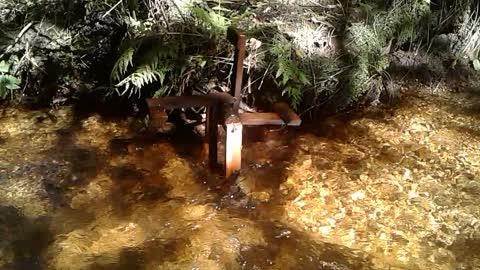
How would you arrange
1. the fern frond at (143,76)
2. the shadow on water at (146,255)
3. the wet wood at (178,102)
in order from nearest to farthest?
the shadow on water at (146,255), the wet wood at (178,102), the fern frond at (143,76)

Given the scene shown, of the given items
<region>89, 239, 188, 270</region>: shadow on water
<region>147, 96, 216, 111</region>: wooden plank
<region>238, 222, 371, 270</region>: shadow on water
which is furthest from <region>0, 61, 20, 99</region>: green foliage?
<region>238, 222, 371, 270</region>: shadow on water

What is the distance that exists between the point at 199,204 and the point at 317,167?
3.11 feet

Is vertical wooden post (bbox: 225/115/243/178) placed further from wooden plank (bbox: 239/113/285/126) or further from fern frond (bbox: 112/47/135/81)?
fern frond (bbox: 112/47/135/81)

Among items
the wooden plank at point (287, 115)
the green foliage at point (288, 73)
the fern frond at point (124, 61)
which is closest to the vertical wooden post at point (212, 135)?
the wooden plank at point (287, 115)

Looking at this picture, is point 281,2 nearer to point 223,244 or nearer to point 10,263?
point 223,244

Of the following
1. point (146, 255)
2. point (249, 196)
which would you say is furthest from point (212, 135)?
point (146, 255)

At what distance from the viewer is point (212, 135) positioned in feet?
11.4

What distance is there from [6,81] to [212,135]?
196 centimetres

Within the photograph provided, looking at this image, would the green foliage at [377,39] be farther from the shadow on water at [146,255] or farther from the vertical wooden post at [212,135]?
the shadow on water at [146,255]

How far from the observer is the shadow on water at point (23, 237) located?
9.14 feet

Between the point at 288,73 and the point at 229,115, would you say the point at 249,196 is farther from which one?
the point at 288,73

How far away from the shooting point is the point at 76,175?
351 centimetres

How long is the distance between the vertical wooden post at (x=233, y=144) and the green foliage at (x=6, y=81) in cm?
207

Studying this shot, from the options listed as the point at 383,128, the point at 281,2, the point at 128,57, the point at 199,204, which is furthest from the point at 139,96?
the point at 383,128
